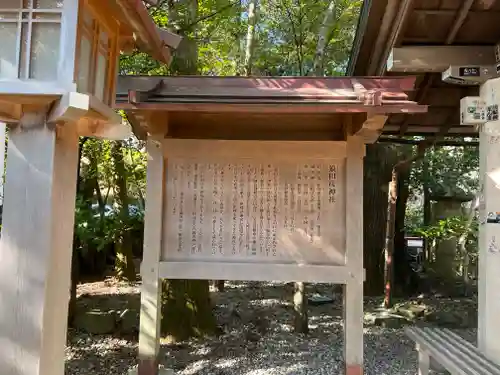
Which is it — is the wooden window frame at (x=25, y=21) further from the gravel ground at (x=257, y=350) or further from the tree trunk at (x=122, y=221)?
the tree trunk at (x=122, y=221)

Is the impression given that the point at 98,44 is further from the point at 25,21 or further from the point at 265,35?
the point at 265,35

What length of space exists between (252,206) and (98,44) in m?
2.05

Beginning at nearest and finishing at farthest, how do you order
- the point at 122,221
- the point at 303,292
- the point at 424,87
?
1. the point at 424,87
2. the point at 303,292
3. the point at 122,221

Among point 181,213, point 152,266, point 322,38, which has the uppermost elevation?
point 322,38

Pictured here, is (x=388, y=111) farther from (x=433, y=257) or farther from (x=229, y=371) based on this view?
(x=433, y=257)

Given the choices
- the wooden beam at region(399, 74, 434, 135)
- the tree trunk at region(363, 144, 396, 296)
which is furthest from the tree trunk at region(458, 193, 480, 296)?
the wooden beam at region(399, 74, 434, 135)

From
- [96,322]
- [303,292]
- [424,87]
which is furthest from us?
[96,322]

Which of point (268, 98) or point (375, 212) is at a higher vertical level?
point (268, 98)

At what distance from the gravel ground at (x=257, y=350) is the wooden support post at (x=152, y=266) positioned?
4.65 feet

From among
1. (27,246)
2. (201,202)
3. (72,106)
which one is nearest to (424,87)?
(201,202)

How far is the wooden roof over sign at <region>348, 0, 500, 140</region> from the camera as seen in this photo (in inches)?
158

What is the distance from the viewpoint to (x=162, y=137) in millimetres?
4301

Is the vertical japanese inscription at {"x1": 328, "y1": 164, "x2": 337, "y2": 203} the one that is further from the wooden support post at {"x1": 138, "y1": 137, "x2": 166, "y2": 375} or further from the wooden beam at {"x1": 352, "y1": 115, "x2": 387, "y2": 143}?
the wooden support post at {"x1": 138, "y1": 137, "x2": 166, "y2": 375}

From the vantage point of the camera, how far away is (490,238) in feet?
13.5
